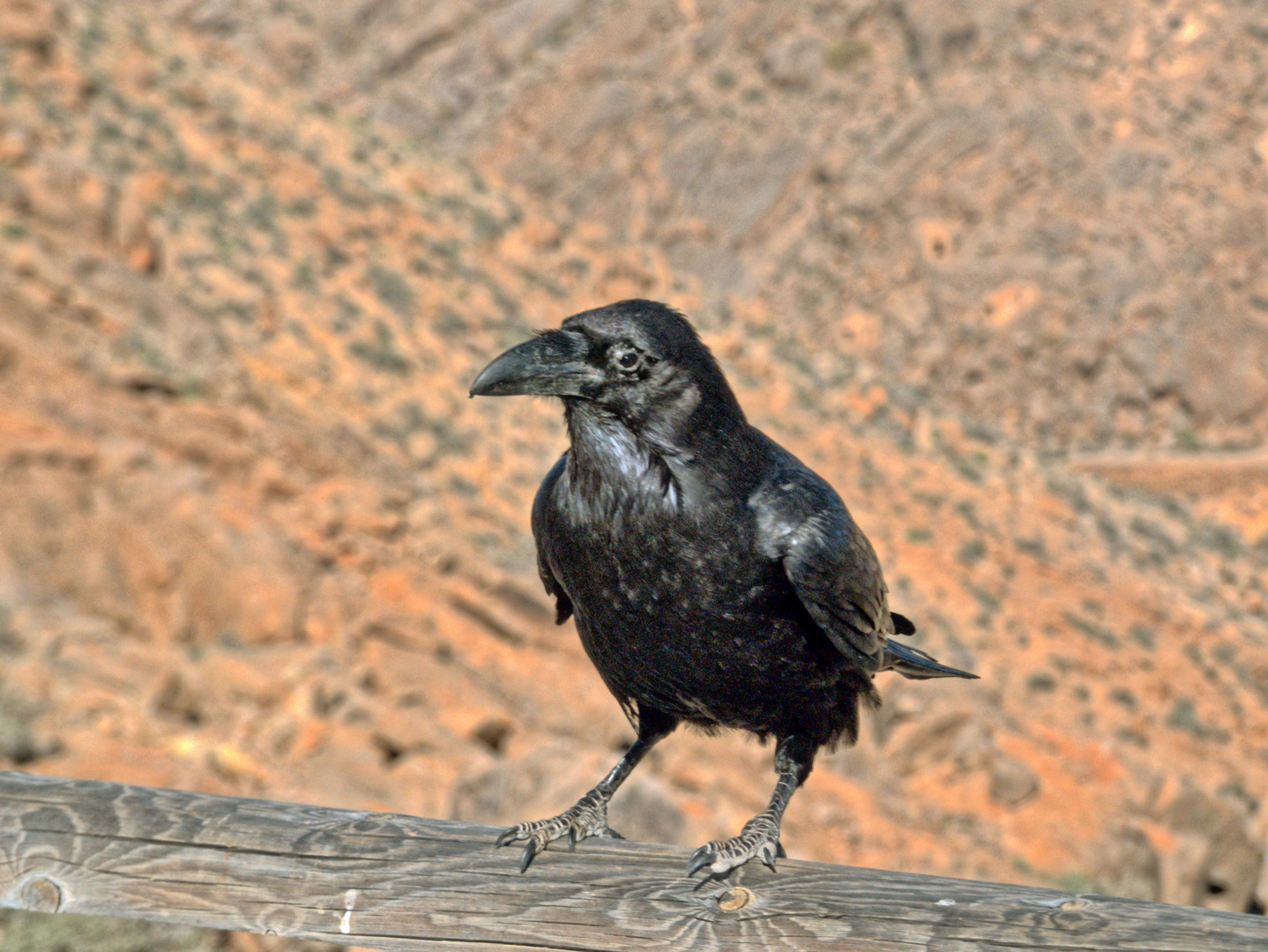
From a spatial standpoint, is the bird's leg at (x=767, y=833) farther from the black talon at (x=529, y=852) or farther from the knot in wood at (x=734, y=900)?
the black talon at (x=529, y=852)

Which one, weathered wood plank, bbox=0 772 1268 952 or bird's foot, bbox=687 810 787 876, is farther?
bird's foot, bbox=687 810 787 876

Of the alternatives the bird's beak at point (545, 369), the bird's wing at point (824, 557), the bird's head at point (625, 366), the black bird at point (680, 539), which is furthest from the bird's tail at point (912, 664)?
the bird's beak at point (545, 369)

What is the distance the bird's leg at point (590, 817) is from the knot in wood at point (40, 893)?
3.34 ft

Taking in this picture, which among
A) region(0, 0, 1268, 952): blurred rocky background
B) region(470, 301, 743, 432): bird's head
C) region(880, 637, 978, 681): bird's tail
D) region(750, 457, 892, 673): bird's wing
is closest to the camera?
region(470, 301, 743, 432): bird's head

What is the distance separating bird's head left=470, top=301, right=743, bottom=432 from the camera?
2367mm

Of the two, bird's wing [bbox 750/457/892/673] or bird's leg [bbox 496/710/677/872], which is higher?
bird's wing [bbox 750/457/892/673]

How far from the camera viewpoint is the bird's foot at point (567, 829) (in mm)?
2430

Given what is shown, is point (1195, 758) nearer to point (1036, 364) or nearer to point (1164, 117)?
point (1036, 364)

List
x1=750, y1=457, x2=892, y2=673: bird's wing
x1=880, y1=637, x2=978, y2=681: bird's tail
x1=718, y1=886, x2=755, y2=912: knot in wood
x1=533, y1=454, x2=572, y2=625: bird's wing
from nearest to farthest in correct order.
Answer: x1=718, y1=886, x2=755, y2=912: knot in wood, x1=750, y1=457, x2=892, y2=673: bird's wing, x1=533, y1=454, x2=572, y2=625: bird's wing, x1=880, y1=637, x2=978, y2=681: bird's tail

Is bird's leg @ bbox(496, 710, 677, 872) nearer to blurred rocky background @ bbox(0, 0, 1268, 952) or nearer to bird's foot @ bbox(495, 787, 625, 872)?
bird's foot @ bbox(495, 787, 625, 872)

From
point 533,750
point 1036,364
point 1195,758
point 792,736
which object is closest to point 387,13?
point 1036,364

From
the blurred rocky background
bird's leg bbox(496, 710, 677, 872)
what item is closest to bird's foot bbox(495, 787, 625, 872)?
bird's leg bbox(496, 710, 677, 872)

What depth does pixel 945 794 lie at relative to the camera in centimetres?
Result: 1066

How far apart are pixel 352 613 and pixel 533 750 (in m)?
2.49
